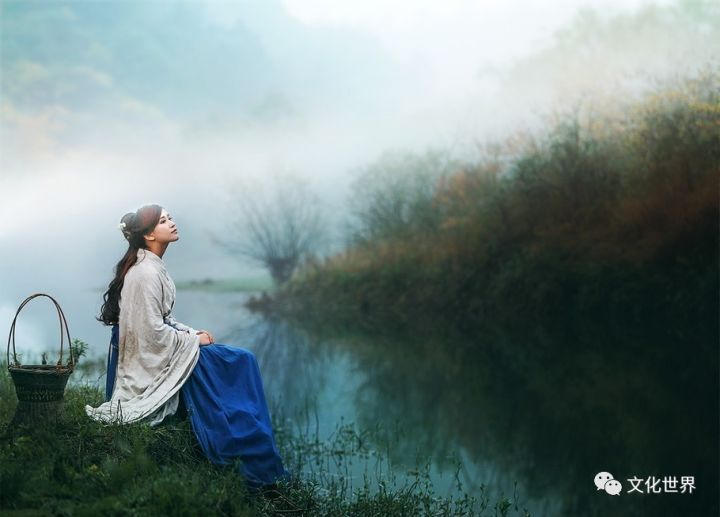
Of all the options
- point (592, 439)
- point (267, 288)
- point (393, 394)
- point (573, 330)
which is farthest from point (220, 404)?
point (267, 288)

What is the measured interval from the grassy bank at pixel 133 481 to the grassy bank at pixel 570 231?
10129mm

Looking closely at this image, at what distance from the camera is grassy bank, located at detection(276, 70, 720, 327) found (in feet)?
48.0

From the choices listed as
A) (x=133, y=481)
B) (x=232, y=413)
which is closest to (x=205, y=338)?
(x=232, y=413)

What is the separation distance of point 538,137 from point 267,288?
34.4 feet

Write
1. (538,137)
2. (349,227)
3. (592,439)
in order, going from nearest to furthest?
(592,439)
(538,137)
(349,227)

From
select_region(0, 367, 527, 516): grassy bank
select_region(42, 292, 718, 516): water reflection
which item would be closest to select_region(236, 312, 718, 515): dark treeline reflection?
select_region(42, 292, 718, 516): water reflection

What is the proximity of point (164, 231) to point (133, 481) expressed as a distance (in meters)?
1.50

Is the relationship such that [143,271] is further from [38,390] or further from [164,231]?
[38,390]

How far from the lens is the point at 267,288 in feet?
83.4

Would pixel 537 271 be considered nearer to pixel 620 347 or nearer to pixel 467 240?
pixel 467 240

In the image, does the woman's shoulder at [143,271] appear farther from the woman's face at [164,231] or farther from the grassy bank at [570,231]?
the grassy bank at [570,231]

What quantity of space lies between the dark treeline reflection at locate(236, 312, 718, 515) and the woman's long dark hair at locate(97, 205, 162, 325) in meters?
2.99

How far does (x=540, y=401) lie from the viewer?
1007 cm

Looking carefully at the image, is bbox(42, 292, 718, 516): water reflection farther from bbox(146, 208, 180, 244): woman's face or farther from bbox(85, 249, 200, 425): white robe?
bbox(146, 208, 180, 244): woman's face
